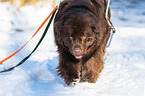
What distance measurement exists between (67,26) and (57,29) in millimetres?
204

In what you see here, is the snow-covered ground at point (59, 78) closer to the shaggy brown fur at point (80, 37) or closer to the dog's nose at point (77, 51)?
the shaggy brown fur at point (80, 37)

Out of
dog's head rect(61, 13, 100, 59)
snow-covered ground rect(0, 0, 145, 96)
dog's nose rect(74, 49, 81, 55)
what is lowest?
snow-covered ground rect(0, 0, 145, 96)

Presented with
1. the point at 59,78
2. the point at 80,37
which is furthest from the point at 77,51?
the point at 59,78

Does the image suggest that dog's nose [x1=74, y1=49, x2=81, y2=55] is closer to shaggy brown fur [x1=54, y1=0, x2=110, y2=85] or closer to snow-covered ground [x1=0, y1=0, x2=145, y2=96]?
shaggy brown fur [x1=54, y1=0, x2=110, y2=85]

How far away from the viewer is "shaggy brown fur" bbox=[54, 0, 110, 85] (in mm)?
2123

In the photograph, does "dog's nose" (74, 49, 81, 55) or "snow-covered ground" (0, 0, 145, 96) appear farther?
"snow-covered ground" (0, 0, 145, 96)

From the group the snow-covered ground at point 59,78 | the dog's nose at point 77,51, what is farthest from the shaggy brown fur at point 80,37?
the snow-covered ground at point 59,78

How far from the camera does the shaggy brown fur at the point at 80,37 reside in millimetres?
2123

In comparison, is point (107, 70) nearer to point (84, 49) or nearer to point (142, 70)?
point (142, 70)

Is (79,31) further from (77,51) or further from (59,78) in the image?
(59,78)

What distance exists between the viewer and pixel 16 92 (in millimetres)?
2363

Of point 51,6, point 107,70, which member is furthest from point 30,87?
point 51,6

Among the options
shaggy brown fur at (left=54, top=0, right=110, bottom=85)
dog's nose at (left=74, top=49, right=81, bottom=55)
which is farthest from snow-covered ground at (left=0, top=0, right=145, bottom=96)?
dog's nose at (left=74, top=49, right=81, bottom=55)

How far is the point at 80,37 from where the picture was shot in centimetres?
211
